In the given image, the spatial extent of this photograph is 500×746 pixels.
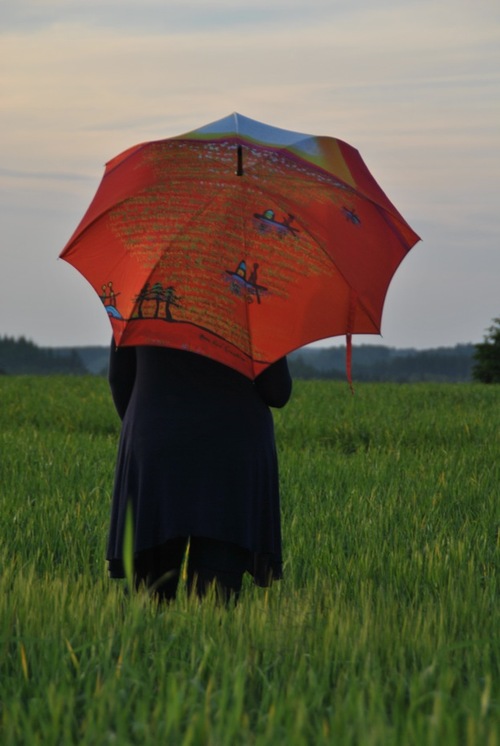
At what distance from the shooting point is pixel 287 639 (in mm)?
3375

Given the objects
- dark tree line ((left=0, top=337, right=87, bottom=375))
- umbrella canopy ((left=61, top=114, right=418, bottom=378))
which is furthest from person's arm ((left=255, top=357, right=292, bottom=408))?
dark tree line ((left=0, top=337, right=87, bottom=375))

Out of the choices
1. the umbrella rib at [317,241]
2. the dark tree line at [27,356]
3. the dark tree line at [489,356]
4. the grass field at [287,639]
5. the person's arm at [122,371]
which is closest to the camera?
the grass field at [287,639]

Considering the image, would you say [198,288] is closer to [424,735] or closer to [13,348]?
[424,735]

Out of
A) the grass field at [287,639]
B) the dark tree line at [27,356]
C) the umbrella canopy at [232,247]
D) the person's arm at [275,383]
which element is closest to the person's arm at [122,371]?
the umbrella canopy at [232,247]

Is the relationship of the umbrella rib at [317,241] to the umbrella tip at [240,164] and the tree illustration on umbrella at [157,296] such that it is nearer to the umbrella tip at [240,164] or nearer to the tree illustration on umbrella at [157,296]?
the umbrella tip at [240,164]

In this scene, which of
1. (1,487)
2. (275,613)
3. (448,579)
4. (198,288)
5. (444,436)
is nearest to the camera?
(198,288)

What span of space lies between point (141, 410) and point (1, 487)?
16.2ft

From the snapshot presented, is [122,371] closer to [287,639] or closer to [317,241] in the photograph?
[317,241]

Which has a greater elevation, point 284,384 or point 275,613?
point 284,384

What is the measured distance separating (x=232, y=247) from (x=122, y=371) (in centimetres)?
68

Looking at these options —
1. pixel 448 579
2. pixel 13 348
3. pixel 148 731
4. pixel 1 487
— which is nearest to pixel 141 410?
pixel 148 731

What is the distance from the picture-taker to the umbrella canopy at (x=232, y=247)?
3.43 meters

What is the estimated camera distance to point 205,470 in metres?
3.62

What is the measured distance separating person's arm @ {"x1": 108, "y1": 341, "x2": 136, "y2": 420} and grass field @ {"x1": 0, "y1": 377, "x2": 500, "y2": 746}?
746 mm
